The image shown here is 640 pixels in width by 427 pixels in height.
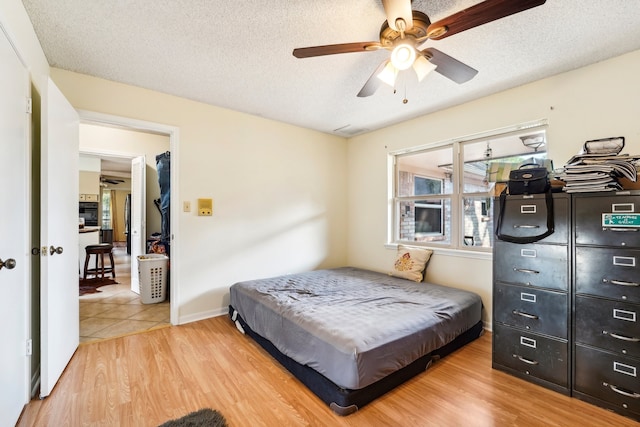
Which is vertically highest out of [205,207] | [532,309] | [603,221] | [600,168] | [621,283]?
[600,168]

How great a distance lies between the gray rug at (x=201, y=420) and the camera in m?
1.55

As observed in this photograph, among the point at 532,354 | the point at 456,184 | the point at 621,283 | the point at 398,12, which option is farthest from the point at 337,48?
the point at 532,354

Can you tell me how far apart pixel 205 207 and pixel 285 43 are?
191 centimetres

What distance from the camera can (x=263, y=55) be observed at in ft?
7.22

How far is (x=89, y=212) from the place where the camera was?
21.9 ft

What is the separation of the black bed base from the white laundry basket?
6.78 feet

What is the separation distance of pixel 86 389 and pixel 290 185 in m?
2.78

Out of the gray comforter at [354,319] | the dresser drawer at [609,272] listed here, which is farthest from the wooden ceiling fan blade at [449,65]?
the gray comforter at [354,319]

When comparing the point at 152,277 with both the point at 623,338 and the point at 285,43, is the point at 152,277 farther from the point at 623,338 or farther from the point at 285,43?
the point at 623,338

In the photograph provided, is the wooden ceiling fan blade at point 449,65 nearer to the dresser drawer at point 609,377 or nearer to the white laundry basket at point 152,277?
the dresser drawer at point 609,377

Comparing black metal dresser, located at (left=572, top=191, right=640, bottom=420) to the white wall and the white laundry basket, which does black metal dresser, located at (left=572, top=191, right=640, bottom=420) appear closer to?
the white wall

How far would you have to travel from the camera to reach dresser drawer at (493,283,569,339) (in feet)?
6.26

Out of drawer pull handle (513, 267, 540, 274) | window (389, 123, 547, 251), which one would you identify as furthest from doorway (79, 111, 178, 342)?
drawer pull handle (513, 267, 540, 274)

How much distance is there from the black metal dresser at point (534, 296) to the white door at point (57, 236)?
3.16 meters
